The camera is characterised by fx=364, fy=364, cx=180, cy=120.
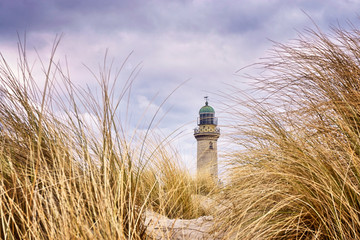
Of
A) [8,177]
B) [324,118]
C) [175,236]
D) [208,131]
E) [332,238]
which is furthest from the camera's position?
[208,131]

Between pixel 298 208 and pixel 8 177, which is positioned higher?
pixel 8 177

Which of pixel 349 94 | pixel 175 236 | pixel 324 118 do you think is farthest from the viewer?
pixel 175 236

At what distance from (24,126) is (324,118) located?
56.2 inches

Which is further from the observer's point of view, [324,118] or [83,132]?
[324,118]

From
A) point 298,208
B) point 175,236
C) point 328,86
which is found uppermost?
point 328,86

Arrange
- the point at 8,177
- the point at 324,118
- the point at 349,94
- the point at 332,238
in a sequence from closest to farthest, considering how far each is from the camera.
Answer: the point at 332,238
the point at 8,177
the point at 349,94
the point at 324,118

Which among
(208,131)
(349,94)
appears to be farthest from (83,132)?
(208,131)

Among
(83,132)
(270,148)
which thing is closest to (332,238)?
(270,148)

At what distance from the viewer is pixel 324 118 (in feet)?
5.81

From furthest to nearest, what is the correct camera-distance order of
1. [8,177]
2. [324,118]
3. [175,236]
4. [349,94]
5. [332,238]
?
[175,236]
[324,118]
[349,94]
[8,177]
[332,238]

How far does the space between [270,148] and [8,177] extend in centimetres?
121

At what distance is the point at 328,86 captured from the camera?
1724 mm

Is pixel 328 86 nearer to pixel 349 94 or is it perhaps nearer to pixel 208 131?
pixel 349 94

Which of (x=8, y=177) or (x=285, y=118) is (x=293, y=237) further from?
(x=8, y=177)
